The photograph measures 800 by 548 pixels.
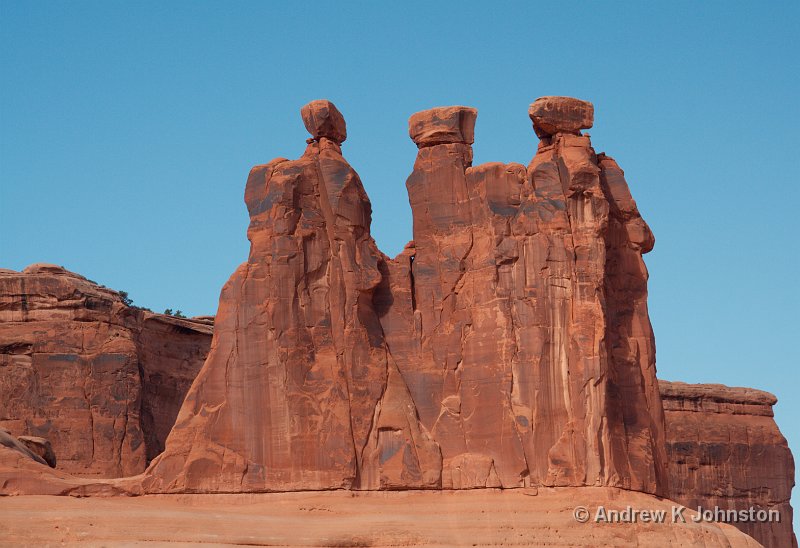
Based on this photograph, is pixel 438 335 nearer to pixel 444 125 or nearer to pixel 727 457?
pixel 444 125

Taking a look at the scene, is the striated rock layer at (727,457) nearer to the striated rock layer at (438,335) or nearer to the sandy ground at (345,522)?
the striated rock layer at (438,335)

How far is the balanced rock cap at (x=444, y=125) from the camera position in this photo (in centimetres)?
6500

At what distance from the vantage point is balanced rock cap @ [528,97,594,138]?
210 ft

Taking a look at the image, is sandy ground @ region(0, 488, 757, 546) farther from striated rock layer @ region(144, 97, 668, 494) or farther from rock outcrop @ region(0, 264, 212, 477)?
rock outcrop @ region(0, 264, 212, 477)

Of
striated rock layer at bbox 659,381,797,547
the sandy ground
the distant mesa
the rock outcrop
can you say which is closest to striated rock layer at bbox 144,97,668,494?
the distant mesa

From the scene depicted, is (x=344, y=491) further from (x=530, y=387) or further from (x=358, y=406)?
(x=530, y=387)

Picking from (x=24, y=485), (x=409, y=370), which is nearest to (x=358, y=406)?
(x=409, y=370)

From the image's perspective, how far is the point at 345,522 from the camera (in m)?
59.5

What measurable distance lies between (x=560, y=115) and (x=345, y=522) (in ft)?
51.8

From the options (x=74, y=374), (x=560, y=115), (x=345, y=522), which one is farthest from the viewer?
(x=74, y=374)

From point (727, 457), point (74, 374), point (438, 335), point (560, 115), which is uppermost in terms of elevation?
point (560, 115)

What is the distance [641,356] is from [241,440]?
553 inches

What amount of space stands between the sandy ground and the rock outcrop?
1735 cm

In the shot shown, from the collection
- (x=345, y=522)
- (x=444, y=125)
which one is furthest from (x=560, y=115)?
(x=345, y=522)
